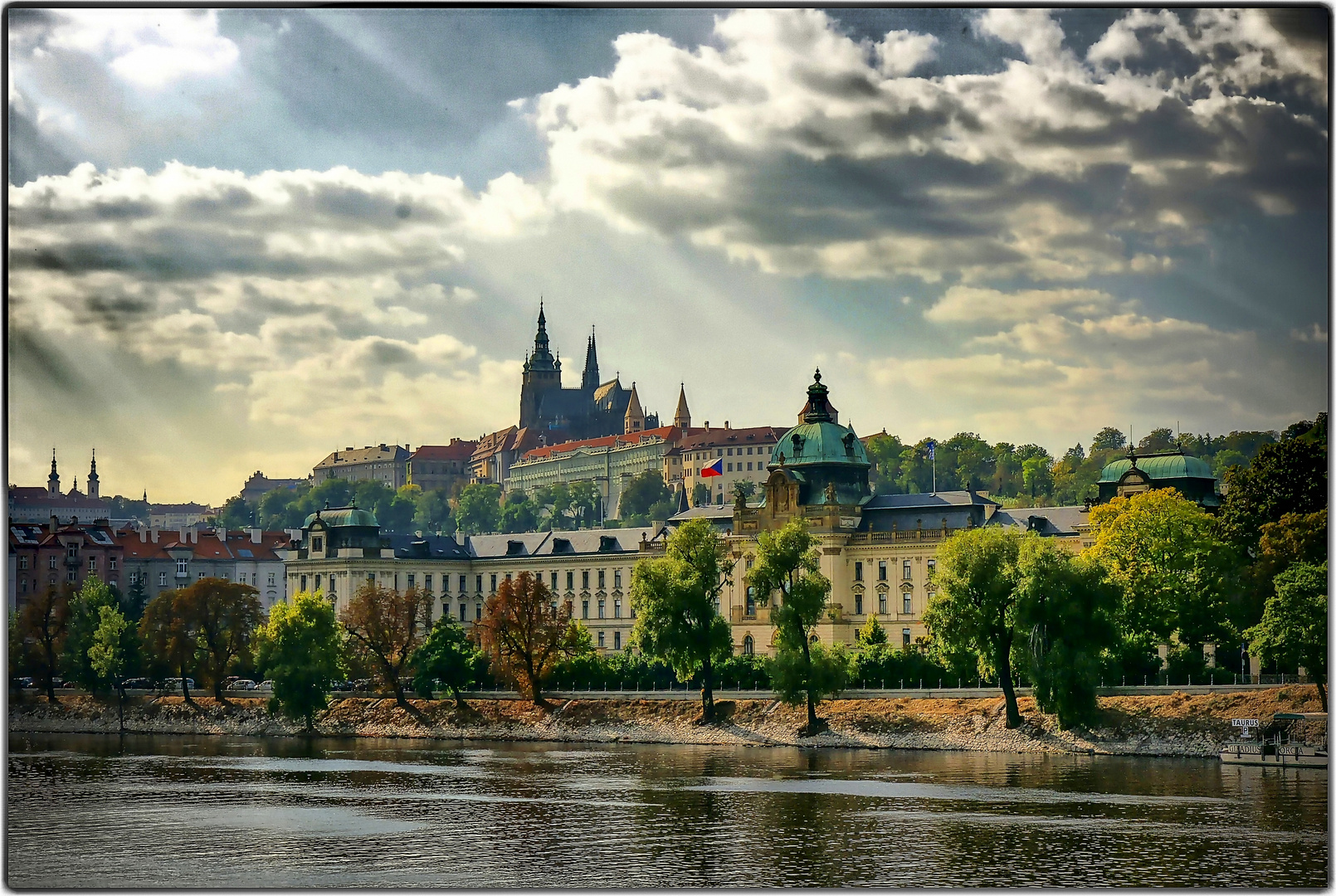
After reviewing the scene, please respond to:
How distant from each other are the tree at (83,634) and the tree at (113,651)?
60 centimetres

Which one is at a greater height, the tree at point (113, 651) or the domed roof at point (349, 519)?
the domed roof at point (349, 519)

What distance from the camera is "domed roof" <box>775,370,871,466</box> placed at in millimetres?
122375

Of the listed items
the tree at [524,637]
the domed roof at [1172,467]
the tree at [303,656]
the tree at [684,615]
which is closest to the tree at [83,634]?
the tree at [303,656]

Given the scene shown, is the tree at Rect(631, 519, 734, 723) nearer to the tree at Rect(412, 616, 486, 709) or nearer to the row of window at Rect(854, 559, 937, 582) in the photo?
the tree at Rect(412, 616, 486, 709)

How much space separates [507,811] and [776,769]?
56.5 ft

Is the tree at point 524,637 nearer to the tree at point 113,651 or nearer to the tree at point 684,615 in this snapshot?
the tree at point 684,615

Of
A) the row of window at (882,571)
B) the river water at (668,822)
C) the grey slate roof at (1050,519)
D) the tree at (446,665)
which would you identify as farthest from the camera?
the row of window at (882,571)

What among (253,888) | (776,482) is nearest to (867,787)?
(253,888)

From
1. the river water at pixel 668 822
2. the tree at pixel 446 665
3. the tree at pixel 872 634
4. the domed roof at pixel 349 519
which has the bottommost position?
the river water at pixel 668 822

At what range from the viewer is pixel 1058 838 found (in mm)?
48094

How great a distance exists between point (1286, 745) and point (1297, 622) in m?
5.86

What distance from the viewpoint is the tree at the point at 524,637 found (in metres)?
100

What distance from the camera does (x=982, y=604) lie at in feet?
270

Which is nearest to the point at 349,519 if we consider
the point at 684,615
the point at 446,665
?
the point at 446,665
